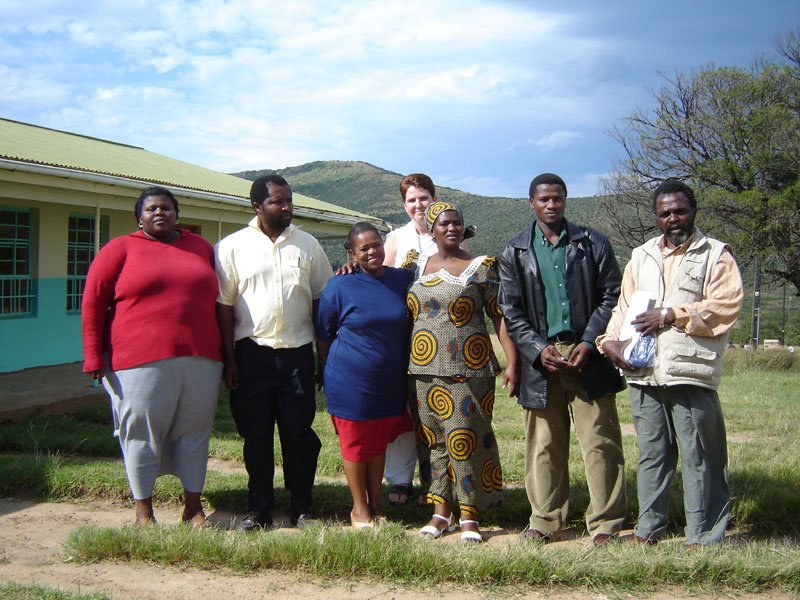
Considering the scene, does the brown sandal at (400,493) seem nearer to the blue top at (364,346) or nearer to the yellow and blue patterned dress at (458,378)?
the yellow and blue patterned dress at (458,378)

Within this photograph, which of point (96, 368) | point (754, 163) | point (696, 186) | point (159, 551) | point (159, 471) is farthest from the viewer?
point (696, 186)

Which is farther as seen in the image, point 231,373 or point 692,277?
point 231,373

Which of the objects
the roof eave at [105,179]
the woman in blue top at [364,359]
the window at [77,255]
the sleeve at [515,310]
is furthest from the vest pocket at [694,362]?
the window at [77,255]

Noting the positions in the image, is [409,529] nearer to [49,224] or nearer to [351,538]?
[351,538]

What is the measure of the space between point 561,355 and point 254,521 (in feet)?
6.82

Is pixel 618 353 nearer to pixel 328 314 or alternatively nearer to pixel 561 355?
pixel 561 355

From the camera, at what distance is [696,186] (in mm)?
21719

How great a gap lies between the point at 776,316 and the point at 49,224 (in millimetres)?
43972

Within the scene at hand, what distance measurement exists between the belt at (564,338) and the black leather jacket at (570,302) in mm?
28

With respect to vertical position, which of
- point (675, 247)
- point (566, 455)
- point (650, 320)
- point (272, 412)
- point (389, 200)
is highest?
point (389, 200)

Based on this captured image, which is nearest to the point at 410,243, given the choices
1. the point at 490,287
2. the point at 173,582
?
the point at 490,287

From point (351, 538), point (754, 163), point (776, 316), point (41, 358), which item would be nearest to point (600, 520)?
point (351, 538)

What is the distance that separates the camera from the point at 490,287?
13.6ft

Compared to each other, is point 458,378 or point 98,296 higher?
point 98,296
